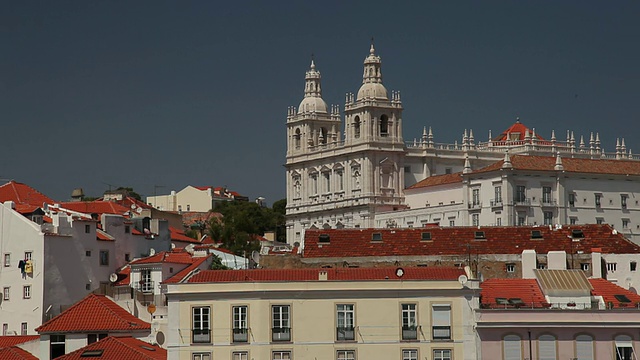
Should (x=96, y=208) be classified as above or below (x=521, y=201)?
below

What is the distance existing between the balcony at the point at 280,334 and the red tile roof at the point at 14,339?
15707mm

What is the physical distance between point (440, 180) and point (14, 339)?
282ft

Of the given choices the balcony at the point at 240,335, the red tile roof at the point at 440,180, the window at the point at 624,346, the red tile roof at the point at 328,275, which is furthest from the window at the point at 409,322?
the red tile roof at the point at 440,180

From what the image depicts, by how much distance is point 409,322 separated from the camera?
70.1 m

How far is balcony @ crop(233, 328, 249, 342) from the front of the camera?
69.4 m

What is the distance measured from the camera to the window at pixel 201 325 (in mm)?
69750

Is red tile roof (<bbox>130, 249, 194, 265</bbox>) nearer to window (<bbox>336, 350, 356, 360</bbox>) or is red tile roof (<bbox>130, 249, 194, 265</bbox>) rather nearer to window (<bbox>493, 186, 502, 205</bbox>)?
window (<bbox>336, 350, 356, 360</bbox>)

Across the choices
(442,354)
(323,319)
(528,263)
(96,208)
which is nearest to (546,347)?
(442,354)

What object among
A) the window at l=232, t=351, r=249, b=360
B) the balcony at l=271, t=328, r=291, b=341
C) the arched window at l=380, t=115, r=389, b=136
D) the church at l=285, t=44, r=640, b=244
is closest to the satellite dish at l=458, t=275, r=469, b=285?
the balcony at l=271, t=328, r=291, b=341

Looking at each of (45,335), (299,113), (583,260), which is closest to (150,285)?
(45,335)

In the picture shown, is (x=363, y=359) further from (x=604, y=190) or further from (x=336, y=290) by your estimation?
(x=604, y=190)

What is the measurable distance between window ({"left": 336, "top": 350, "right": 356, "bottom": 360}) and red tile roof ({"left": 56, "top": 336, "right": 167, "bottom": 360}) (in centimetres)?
806

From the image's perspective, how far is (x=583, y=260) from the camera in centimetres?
8975

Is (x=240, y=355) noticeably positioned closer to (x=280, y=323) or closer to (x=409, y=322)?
(x=280, y=323)
